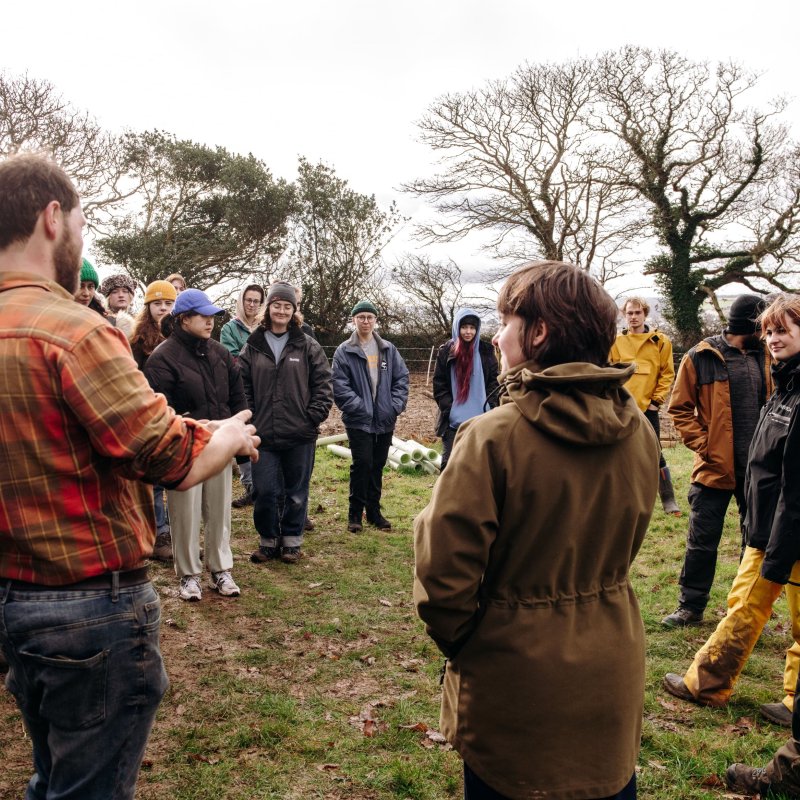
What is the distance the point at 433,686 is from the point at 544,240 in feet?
77.7

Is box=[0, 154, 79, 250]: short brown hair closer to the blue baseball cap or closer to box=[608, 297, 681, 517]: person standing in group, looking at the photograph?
the blue baseball cap

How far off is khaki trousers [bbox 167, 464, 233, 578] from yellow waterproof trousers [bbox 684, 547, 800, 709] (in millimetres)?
3340

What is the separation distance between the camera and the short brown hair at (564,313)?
176 centimetres

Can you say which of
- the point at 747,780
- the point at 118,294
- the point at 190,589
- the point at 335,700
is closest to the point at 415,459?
the point at 118,294

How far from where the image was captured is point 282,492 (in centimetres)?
612

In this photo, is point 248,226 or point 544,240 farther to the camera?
point 544,240

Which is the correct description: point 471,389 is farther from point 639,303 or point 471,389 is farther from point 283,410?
point 283,410

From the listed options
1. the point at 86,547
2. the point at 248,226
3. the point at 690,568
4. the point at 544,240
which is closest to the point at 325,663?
the point at 690,568

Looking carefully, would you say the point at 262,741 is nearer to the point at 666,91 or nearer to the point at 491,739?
the point at 491,739

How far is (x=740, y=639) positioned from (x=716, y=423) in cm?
155

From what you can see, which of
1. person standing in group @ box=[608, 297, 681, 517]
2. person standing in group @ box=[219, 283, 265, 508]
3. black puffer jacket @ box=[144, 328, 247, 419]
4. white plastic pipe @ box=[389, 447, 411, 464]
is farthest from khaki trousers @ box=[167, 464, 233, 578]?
white plastic pipe @ box=[389, 447, 411, 464]

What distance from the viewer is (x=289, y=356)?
5934mm

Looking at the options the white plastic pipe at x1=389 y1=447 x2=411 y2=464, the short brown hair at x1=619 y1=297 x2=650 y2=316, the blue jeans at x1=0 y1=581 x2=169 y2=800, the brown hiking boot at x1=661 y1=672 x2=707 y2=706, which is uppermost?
the short brown hair at x1=619 y1=297 x2=650 y2=316

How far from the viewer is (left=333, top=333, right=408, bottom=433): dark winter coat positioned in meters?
6.91
